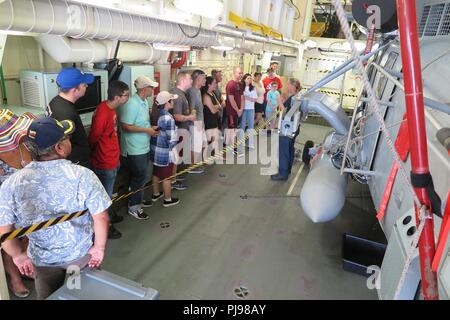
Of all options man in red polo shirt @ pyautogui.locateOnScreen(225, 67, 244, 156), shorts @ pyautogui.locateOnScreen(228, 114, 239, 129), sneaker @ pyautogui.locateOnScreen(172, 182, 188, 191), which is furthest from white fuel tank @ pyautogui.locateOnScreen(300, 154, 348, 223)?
shorts @ pyautogui.locateOnScreen(228, 114, 239, 129)

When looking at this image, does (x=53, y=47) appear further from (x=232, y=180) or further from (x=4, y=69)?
(x=232, y=180)

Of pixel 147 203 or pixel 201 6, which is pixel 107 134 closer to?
pixel 147 203

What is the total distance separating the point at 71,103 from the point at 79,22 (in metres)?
0.77

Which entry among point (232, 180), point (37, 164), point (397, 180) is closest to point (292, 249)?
point (397, 180)

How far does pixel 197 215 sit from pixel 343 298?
217 centimetres

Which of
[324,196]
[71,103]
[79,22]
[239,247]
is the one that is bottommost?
[239,247]

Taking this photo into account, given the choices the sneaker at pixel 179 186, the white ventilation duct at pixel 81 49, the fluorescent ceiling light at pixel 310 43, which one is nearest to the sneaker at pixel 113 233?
the sneaker at pixel 179 186

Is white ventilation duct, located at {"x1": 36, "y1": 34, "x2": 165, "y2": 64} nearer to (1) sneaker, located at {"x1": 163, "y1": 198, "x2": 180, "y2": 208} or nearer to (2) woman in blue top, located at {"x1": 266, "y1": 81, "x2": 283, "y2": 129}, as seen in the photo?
(1) sneaker, located at {"x1": 163, "y1": 198, "x2": 180, "y2": 208}

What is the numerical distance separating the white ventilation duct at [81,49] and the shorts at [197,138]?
61.1 inches

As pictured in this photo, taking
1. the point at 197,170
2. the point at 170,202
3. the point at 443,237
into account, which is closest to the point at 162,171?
the point at 170,202

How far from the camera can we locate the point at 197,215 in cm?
451

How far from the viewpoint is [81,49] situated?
150 inches

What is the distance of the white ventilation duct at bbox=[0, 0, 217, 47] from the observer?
240 centimetres

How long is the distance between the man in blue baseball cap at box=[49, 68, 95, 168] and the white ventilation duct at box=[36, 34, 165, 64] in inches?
27.3
